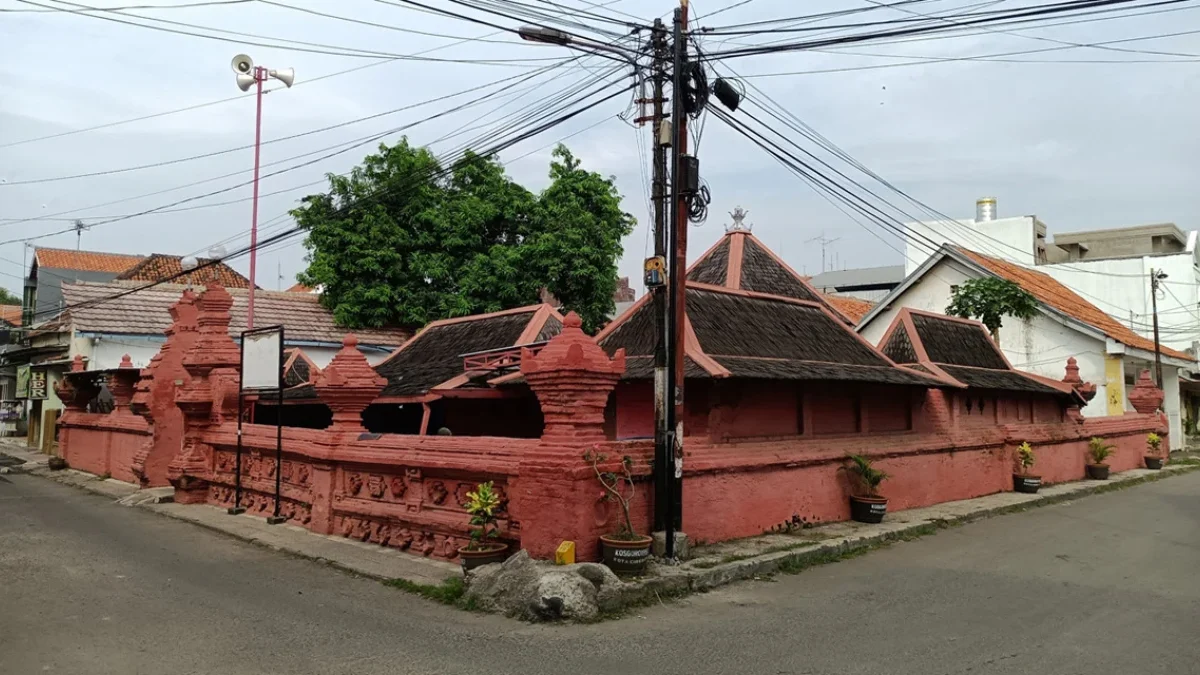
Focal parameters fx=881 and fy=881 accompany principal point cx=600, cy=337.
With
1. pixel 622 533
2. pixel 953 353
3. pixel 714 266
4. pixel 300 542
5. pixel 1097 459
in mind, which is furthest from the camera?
pixel 1097 459

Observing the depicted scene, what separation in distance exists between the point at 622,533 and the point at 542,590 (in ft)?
4.66

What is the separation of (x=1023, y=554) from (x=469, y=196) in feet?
65.3

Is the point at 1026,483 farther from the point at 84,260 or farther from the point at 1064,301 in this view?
the point at 84,260

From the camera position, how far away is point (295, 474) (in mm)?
12336

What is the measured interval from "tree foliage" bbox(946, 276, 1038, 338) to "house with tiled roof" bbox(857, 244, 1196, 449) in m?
1.28

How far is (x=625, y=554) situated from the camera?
26.7ft

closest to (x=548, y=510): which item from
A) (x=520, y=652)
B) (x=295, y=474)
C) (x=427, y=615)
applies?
(x=427, y=615)

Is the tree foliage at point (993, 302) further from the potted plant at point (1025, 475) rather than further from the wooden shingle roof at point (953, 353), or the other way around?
the potted plant at point (1025, 475)

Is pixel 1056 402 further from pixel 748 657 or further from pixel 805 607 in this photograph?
pixel 748 657

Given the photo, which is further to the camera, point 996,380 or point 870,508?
point 996,380

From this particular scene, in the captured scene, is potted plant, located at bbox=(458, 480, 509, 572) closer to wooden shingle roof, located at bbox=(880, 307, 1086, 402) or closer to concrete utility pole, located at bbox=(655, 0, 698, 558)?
concrete utility pole, located at bbox=(655, 0, 698, 558)

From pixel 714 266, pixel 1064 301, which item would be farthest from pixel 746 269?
pixel 1064 301

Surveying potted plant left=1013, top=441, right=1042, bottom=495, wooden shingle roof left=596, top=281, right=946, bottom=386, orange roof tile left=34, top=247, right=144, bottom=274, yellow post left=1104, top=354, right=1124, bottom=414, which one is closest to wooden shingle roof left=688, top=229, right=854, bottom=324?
wooden shingle roof left=596, top=281, right=946, bottom=386

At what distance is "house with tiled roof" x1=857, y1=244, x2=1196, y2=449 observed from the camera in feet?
87.3
